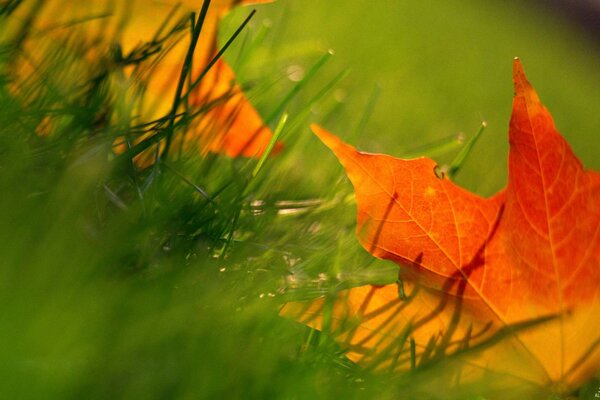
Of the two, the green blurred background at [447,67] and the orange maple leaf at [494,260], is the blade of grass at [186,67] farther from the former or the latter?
the green blurred background at [447,67]

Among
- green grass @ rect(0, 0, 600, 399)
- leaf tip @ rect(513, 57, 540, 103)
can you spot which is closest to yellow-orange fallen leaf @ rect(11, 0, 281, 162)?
green grass @ rect(0, 0, 600, 399)

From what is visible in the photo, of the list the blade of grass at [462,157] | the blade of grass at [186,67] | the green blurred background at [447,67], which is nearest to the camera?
the blade of grass at [186,67]

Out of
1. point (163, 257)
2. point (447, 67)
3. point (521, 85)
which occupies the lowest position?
point (447, 67)

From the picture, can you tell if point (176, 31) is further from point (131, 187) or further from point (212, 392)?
point (212, 392)

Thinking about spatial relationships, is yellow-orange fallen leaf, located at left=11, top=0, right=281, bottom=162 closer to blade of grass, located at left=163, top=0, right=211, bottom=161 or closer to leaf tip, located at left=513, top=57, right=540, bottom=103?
blade of grass, located at left=163, top=0, right=211, bottom=161

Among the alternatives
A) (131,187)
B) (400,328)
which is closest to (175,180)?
(131,187)

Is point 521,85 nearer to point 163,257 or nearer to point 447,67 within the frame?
point 163,257

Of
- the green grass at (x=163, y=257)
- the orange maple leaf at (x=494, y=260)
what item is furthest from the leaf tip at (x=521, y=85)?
the green grass at (x=163, y=257)

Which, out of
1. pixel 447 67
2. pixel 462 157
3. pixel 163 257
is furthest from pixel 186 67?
pixel 447 67

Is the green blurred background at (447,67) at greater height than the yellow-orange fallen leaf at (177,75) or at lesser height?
lesser
